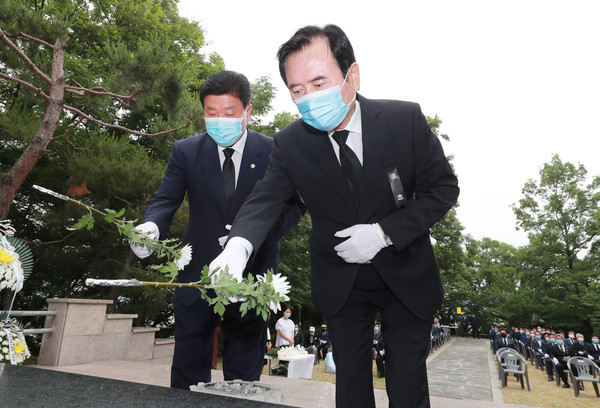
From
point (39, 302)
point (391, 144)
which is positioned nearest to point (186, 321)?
point (391, 144)

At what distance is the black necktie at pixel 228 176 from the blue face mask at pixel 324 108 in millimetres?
756

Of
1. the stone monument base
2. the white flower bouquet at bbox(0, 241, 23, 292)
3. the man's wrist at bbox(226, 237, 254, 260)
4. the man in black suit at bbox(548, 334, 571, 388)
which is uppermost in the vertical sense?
the man's wrist at bbox(226, 237, 254, 260)

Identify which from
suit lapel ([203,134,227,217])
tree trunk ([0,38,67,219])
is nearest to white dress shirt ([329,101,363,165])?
suit lapel ([203,134,227,217])

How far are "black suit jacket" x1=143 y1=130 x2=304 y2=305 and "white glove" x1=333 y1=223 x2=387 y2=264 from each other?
62 centimetres

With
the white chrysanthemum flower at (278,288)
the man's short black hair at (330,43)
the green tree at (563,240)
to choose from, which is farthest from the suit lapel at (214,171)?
the green tree at (563,240)

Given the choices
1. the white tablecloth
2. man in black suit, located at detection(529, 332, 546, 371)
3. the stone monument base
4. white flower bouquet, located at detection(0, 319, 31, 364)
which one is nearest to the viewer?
white flower bouquet, located at detection(0, 319, 31, 364)

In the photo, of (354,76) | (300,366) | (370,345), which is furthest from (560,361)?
(354,76)

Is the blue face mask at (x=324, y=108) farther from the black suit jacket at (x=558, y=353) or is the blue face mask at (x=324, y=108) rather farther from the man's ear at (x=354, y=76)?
the black suit jacket at (x=558, y=353)

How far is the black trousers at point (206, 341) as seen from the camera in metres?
2.44

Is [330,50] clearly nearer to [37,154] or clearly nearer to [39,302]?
[37,154]

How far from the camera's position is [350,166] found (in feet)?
6.16

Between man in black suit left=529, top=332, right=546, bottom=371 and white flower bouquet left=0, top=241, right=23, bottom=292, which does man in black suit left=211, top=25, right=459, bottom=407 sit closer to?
white flower bouquet left=0, top=241, right=23, bottom=292

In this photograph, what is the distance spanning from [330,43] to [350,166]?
57 cm

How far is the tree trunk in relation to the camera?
7.31m
